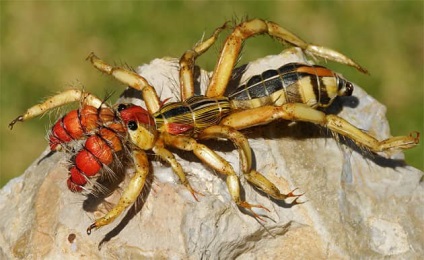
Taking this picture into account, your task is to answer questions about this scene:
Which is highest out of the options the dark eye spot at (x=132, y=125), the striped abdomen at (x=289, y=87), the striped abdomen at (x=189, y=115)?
the dark eye spot at (x=132, y=125)

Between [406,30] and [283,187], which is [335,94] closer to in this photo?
[283,187]

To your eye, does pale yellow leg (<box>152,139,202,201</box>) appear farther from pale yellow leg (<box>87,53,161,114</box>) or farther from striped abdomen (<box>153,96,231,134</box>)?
pale yellow leg (<box>87,53,161,114</box>)

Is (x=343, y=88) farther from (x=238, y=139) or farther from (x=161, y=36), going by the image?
(x=161, y=36)

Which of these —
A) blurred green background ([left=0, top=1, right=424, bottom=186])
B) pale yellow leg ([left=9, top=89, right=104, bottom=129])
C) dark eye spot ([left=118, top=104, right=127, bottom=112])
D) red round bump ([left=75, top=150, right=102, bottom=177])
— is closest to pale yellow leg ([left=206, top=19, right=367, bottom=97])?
dark eye spot ([left=118, top=104, right=127, bottom=112])

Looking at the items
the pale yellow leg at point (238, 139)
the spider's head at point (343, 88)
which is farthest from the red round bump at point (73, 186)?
the spider's head at point (343, 88)

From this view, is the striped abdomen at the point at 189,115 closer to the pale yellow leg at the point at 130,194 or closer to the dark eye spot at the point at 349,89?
the pale yellow leg at the point at 130,194

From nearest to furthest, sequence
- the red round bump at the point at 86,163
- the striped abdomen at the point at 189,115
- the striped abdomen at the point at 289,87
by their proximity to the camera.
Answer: the red round bump at the point at 86,163
the striped abdomen at the point at 189,115
the striped abdomen at the point at 289,87

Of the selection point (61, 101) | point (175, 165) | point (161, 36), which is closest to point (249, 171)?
point (175, 165)
